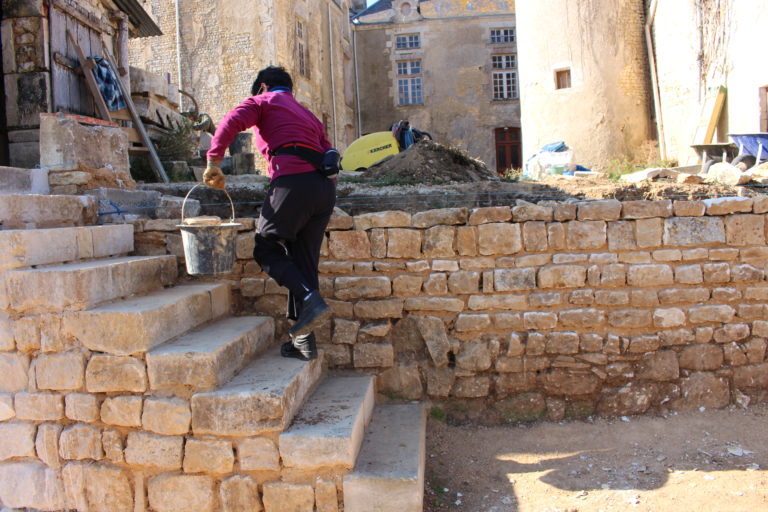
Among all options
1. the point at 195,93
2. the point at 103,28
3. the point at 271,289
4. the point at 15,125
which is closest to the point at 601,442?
the point at 271,289

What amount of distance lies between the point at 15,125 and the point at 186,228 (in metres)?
5.46

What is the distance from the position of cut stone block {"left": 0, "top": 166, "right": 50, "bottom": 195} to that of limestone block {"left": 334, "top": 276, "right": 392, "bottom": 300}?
2221 millimetres

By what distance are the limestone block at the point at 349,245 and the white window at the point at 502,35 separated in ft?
75.3

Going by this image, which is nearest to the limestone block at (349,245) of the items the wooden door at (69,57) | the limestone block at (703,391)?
the limestone block at (703,391)

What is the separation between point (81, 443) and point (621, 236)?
358 cm

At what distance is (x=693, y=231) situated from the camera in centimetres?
421

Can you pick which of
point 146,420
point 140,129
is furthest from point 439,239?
point 140,129

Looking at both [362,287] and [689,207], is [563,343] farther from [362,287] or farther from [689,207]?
[362,287]

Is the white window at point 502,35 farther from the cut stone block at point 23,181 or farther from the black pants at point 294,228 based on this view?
the black pants at point 294,228

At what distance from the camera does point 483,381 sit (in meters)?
4.21

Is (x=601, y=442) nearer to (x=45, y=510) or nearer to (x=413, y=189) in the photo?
(x=413, y=189)

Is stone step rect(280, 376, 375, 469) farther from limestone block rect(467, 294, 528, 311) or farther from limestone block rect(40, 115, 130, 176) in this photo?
limestone block rect(40, 115, 130, 176)

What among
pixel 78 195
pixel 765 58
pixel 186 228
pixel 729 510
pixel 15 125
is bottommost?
pixel 729 510

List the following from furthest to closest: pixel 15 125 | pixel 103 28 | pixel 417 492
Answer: pixel 103 28
pixel 15 125
pixel 417 492
